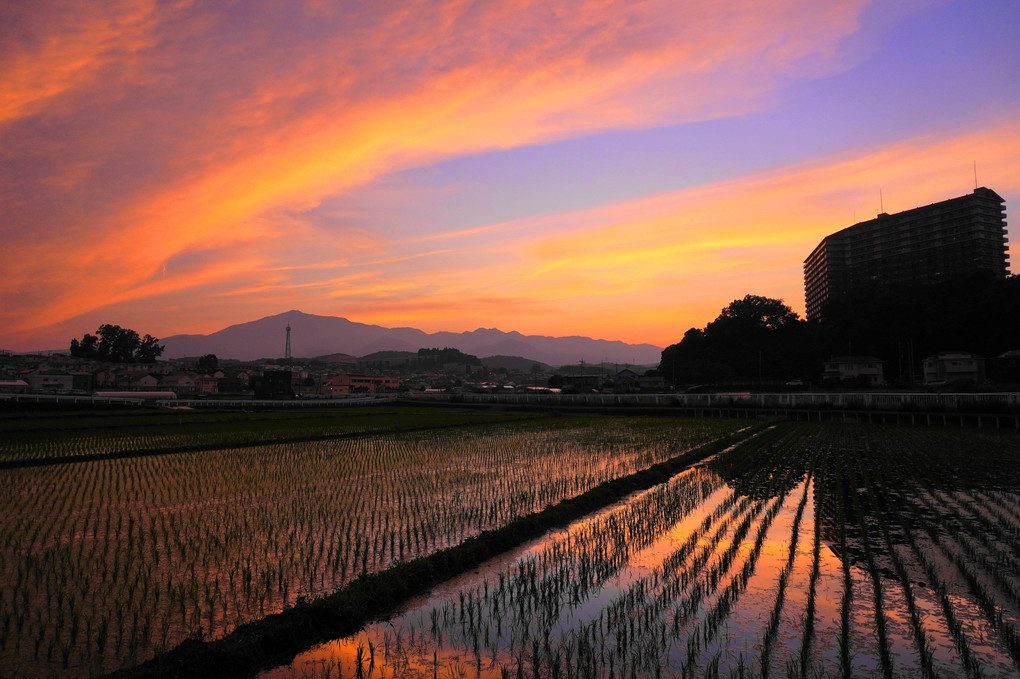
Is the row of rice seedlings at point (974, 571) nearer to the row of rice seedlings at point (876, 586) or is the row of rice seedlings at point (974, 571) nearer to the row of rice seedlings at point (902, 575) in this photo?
the row of rice seedlings at point (902, 575)

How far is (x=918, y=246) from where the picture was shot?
9200 centimetres

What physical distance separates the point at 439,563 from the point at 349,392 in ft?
321

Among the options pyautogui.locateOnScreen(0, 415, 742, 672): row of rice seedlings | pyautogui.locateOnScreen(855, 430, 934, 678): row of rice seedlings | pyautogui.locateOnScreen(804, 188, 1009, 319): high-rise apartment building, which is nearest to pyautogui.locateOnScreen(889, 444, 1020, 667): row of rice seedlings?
pyautogui.locateOnScreen(855, 430, 934, 678): row of rice seedlings

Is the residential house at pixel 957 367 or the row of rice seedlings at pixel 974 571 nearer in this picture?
the row of rice seedlings at pixel 974 571

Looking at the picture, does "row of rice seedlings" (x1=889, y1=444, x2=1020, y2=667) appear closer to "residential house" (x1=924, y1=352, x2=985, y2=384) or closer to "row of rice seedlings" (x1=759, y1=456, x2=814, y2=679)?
"row of rice seedlings" (x1=759, y1=456, x2=814, y2=679)

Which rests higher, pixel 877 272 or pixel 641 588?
pixel 877 272

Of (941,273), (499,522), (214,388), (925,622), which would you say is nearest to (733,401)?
(499,522)

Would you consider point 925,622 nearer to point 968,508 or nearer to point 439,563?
point 439,563

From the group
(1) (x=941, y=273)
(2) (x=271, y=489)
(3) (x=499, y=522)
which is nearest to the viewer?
(3) (x=499, y=522)

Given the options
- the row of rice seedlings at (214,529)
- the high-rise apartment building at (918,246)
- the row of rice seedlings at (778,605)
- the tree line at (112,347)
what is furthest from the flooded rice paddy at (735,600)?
the tree line at (112,347)

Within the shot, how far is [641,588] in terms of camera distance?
6.29 meters

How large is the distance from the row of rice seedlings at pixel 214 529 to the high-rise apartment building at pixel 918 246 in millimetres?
77242

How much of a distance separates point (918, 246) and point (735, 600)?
352 feet

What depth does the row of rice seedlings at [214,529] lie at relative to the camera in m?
5.33
